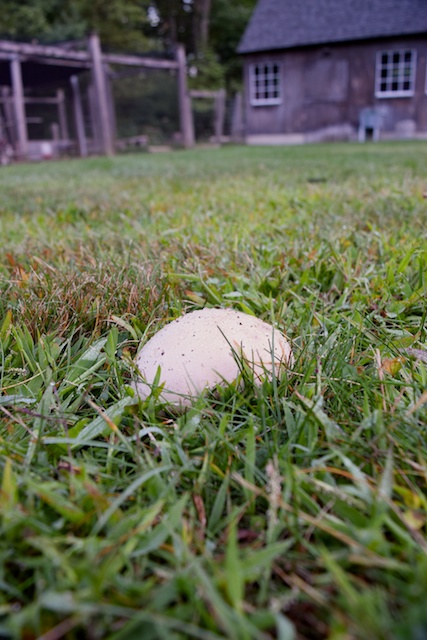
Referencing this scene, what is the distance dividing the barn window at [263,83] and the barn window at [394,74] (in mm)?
3255

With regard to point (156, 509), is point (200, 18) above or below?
above

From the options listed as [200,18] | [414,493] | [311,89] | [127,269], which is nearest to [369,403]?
[414,493]

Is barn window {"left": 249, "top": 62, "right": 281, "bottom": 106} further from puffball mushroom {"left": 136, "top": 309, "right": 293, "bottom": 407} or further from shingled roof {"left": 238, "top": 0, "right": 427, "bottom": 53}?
puffball mushroom {"left": 136, "top": 309, "right": 293, "bottom": 407}

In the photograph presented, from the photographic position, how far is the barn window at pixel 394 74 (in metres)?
16.8

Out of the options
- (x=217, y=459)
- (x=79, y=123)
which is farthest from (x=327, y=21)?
(x=217, y=459)

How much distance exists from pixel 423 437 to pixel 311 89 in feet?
60.6

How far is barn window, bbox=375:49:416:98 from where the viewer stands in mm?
16781

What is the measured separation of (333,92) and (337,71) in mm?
641

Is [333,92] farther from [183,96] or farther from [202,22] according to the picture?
[202,22]

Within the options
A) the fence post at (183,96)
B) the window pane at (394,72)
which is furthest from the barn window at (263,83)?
the window pane at (394,72)

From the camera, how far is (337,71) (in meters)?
17.2

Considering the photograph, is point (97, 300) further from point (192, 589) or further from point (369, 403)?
point (192, 589)

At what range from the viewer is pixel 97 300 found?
1525 millimetres

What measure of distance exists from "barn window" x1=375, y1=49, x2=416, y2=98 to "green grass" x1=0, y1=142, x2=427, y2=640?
16.9 metres
